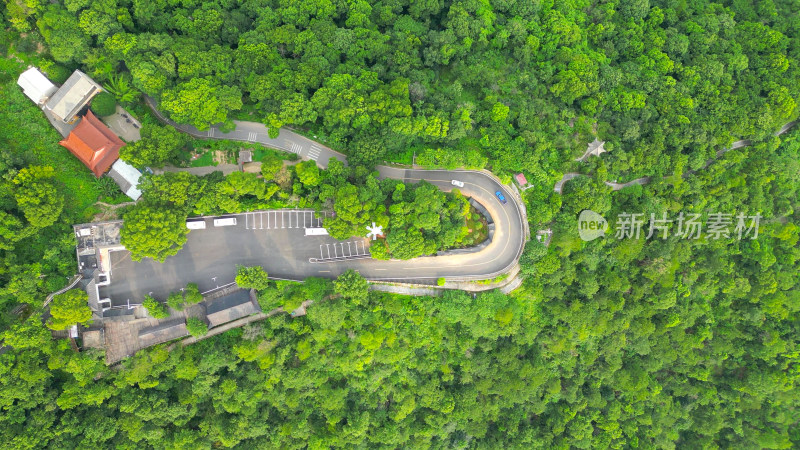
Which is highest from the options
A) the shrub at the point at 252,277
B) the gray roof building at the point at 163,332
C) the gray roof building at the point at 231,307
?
the shrub at the point at 252,277

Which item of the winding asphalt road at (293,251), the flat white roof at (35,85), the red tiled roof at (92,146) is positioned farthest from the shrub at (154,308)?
the flat white roof at (35,85)

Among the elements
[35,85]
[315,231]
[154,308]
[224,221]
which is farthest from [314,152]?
[35,85]

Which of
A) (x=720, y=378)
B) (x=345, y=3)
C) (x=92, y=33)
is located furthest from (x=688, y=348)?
(x=92, y=33)

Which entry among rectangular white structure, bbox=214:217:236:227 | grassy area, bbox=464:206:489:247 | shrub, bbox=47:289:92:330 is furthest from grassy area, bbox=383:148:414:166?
shrub, bbox=47:289:92:330

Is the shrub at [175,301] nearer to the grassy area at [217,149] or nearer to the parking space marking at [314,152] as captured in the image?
the grassy area at [217,149]

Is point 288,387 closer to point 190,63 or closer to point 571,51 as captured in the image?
point 190,63

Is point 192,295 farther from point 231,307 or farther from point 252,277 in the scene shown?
point 252,277

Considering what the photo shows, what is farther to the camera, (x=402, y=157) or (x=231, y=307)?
(x=402, y=157)
